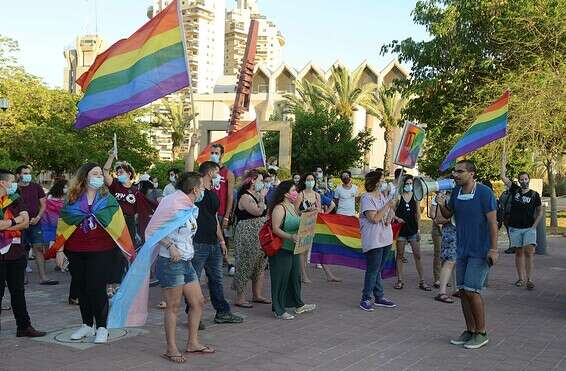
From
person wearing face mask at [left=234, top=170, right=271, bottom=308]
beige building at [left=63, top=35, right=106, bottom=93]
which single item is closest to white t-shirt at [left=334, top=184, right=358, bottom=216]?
person wearing face mask at [left=234, top=170, right=271, bottom=308]

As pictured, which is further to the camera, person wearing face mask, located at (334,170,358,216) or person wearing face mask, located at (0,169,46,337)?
person wearing face mask, located at (334,170,358,216)

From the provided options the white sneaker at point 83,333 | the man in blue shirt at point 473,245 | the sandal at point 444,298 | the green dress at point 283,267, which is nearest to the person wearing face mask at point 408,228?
the sandal at point 444,298

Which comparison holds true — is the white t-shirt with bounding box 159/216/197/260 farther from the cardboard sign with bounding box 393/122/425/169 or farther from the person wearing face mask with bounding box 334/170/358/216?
the person wearing face mask with bounding box 334/170/358/216

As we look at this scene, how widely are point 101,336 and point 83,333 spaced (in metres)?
0.23

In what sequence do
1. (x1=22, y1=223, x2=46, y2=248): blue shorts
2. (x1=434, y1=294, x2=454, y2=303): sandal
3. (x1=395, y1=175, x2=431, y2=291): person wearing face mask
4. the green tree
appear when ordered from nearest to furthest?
(x1=434, y1=294, x2=454, y2=303): sandal
(x1=395, y1=175, x2=431, y2=291): person wearing face mask
(x1=22, y1=223, x2=46, y2=248): blue shorts
the green tree

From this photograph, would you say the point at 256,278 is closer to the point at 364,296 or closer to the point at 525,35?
the point at 364,296

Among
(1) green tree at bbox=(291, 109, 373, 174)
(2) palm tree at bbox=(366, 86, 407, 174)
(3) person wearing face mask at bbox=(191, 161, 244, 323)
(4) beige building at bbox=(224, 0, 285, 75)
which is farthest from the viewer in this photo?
(4) beige building at bbox=(224, 0, 285, 75)

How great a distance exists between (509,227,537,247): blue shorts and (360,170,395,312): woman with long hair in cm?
303

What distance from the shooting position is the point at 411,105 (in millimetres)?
23062

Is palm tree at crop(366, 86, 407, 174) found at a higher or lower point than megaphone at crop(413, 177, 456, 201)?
higher

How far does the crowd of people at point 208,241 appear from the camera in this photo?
19.1 feet

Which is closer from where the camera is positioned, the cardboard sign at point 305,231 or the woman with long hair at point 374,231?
the cardboard sign at point 305,231

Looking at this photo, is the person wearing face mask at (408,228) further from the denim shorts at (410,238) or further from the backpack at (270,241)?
the backpack at (270,241)

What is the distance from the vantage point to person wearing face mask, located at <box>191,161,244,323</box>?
6805mm
